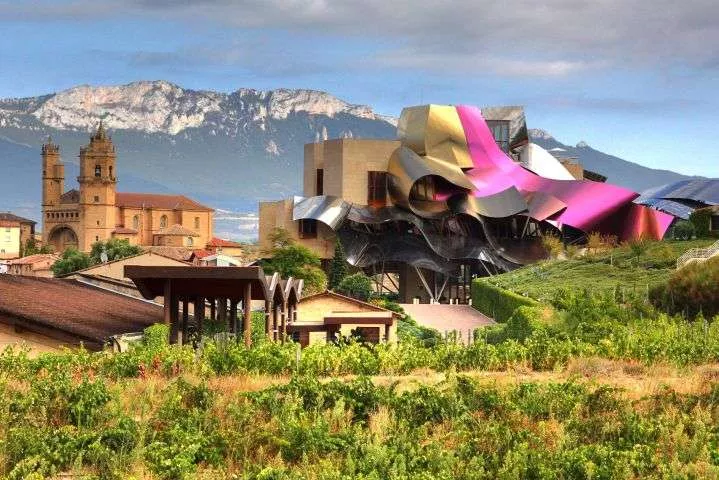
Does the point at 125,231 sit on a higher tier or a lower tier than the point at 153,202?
lower

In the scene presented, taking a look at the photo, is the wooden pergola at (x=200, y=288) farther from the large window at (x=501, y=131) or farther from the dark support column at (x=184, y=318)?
the large window at (x=501, y=131)

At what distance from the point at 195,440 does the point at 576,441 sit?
158 inches

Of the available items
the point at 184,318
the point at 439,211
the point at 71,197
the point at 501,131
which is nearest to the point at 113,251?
the point at 501,131

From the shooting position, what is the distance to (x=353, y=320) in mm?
38156

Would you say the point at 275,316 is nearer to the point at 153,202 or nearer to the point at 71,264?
the point at 71,264

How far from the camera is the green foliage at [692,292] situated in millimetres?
34281

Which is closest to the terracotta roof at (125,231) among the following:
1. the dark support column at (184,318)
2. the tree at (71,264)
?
the tree at (71,264)

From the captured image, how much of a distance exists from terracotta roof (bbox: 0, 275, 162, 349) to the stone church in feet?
428

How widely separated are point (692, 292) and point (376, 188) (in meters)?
47.8

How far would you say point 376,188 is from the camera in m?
81.9

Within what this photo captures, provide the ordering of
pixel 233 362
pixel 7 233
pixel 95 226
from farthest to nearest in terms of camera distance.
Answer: pixel 7 233, pixel 95 226, pixel 233 362

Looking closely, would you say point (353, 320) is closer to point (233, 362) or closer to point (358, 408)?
point (233, 362)

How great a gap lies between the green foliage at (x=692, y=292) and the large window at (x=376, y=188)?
→ 149 feet

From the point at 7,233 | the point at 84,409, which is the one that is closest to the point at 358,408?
the point at 84,409
